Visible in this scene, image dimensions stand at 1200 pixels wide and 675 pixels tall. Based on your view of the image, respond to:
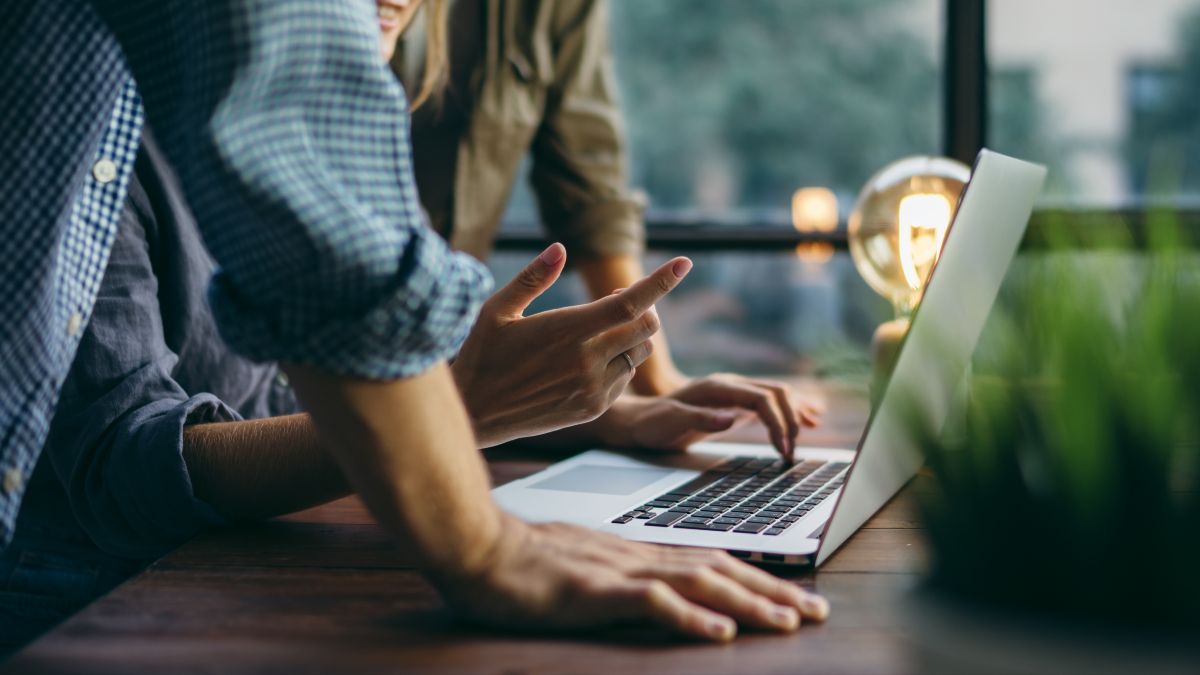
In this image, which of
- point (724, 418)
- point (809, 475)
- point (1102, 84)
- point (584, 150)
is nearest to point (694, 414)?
point (724, 418)

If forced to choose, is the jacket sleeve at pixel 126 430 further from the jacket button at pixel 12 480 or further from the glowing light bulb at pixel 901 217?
the glowing light bulb at pixel 901 217

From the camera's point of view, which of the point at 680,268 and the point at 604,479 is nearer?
the point at 680,268

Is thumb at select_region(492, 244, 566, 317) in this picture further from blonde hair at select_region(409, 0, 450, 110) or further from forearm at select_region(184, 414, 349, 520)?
blonde hair at select_region(409, 0, 450, 110)

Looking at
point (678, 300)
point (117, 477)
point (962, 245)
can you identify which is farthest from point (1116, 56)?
point (117, 477)

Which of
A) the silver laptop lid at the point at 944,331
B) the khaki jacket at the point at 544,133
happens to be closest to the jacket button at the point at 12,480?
the silver laptop lid at the point at 944,331

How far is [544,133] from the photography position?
1826 mm

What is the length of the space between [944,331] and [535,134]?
A: 1314 millimetres

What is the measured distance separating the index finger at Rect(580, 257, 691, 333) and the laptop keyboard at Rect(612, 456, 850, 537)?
0.14m

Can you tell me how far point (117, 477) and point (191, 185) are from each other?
1.27ft

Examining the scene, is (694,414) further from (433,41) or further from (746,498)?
(433,41)

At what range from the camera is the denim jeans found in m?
0.91

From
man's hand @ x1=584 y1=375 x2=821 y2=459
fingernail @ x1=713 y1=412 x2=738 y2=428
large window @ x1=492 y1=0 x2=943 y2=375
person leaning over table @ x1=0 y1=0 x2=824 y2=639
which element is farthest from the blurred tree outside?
person leaning over table @ x1=0 y1=0 x2=824 y2=639

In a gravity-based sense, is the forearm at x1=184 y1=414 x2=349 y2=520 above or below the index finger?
below

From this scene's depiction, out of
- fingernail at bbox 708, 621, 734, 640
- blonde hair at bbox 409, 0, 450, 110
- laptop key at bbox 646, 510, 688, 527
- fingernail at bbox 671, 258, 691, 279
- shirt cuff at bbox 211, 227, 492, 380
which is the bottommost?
laptop key at bbox 646, 510, 688, 527
